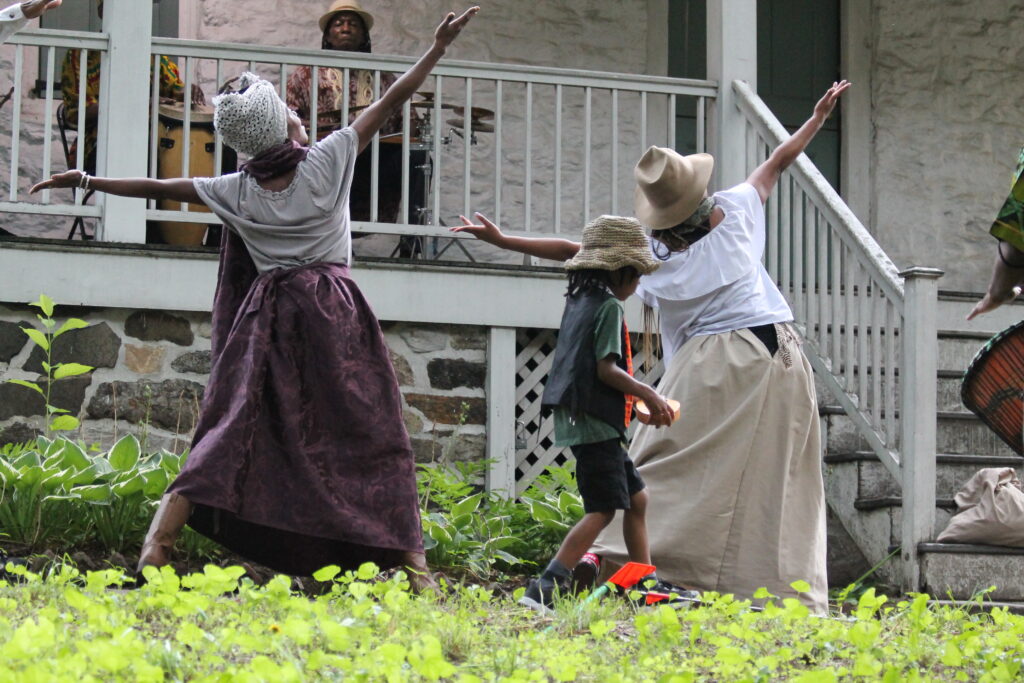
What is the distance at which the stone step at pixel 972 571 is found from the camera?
19.4ft

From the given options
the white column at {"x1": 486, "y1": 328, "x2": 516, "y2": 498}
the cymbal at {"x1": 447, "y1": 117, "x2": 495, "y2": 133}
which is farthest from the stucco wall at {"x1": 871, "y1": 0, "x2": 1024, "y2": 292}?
the white column at {"x1": 486, "y1": 328, "x2": 516, "y2": 498}

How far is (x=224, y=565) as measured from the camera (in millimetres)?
5070

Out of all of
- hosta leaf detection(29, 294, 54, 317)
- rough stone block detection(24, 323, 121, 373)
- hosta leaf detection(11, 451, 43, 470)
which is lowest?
hosta leaf detection(11, 451, 43, 470)

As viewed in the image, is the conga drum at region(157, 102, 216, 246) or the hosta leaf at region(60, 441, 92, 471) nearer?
the hosta leaf at region(60, 441, 92, 471)

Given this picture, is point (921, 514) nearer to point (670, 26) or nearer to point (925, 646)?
point (925, 646)

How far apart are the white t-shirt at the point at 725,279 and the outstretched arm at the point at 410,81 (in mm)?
978

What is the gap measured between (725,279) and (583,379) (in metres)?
0.69

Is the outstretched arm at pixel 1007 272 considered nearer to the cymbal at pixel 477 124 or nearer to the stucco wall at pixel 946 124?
the cymbal at pixel 477 124

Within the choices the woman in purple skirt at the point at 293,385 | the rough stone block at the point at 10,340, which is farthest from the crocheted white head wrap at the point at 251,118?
the rough stone block at the point at 10,340

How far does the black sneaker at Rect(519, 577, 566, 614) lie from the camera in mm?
4191

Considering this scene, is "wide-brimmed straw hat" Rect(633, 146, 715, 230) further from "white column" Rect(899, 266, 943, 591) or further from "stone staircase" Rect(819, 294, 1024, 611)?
"stone staircase" Rect(819, 294, 1024, 611)

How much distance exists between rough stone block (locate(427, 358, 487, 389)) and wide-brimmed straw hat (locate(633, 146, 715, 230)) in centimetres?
213

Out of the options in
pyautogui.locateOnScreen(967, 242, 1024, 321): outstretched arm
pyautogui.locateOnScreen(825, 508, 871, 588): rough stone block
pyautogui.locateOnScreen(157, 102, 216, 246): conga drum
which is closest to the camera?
pyautogui.locateOnScreen(967, 242, 1024, 321): outstretched arm

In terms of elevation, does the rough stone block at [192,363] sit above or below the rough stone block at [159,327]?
below
